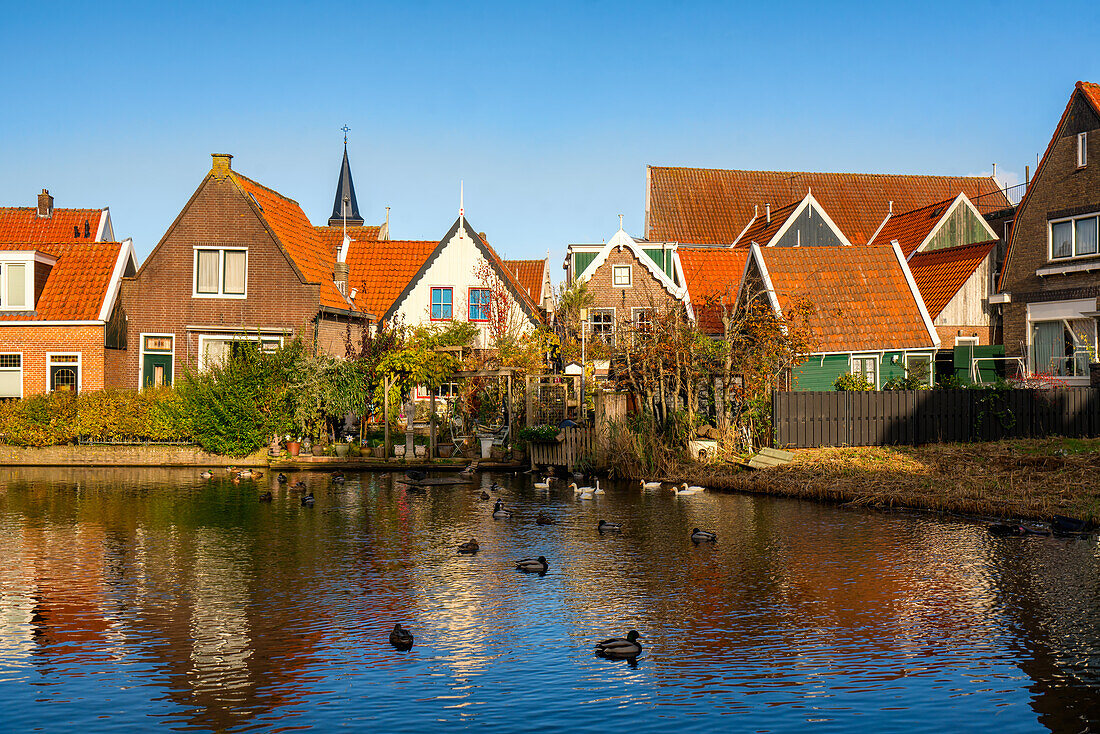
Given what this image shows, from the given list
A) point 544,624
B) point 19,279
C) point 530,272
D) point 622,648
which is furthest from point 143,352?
point 530,272

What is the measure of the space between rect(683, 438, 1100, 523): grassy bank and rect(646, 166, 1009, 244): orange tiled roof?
33.6 metres

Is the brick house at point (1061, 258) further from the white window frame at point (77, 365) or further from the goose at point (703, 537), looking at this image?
the white window frame at point (77, 365)

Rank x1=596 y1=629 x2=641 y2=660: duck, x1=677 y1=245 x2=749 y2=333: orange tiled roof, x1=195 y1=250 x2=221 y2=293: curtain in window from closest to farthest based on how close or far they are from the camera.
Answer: x1=596 y1=629 x2=641 y2=660: duck
x1=195 y1=250 x2=221 y2=293: curtain in window
x1=677 y1=245 x2=749 y2=333: orange tiled roof

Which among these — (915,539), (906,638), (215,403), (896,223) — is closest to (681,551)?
(915,539)

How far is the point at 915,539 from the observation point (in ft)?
58.1

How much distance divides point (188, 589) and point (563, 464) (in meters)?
16.5

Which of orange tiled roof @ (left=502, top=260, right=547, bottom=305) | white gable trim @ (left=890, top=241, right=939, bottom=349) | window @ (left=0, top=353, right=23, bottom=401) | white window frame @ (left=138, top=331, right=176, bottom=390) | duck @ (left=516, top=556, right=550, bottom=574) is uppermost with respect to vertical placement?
orange tiled roof @ (left=502, top=260, right=547, bottom=305)

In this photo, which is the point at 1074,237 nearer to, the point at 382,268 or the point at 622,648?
the point at 382,268

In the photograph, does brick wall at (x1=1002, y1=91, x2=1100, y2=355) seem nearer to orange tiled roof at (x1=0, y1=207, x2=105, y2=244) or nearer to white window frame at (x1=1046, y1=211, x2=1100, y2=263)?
white window frame at (x1=1046, y1=211, x2=1100, y2=263)

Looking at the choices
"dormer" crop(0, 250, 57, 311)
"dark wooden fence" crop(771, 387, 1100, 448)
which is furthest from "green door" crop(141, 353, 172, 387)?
"dark wooden fence" crop(771, 387, 1100, 448)

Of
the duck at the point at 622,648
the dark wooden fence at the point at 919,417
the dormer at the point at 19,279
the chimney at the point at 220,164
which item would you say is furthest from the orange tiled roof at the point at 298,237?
the duck at the point at 622,648

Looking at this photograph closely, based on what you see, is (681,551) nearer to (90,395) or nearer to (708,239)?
(90,395)

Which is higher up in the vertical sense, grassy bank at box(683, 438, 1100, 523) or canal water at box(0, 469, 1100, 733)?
grassy bank at box(683, 438, 1100, 523)

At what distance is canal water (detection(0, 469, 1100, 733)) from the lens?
934cm
